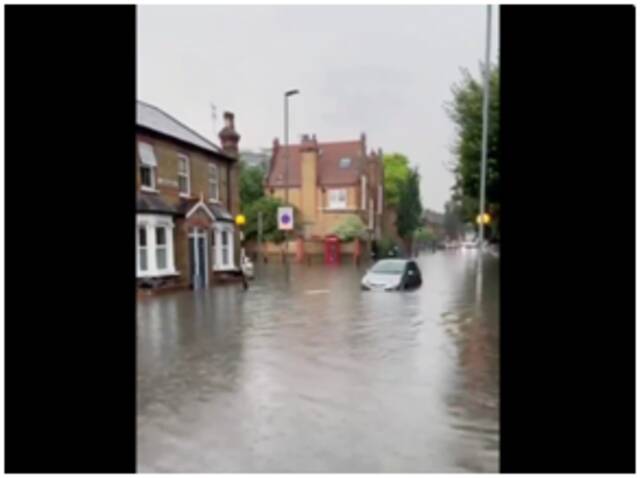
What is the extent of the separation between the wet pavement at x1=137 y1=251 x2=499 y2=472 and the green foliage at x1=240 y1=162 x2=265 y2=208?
117 centimetres

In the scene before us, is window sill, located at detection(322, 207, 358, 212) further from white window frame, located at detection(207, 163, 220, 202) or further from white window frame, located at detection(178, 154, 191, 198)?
white window frame, located at detection(178, 154, 191, 198)

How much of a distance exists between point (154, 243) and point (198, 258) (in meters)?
0.71

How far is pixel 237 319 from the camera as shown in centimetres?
562

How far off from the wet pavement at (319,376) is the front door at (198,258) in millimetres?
198

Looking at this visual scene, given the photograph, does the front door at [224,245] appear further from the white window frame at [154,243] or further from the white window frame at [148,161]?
the white window frame at [148,161]

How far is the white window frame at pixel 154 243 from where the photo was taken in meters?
5.19

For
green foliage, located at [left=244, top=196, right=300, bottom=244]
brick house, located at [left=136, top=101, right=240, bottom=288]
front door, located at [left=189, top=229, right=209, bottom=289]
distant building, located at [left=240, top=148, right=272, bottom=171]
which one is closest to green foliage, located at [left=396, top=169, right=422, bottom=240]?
green foliage, located at [left=244, top=196, right=300, bottom=244]

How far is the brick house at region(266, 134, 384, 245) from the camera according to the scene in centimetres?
704

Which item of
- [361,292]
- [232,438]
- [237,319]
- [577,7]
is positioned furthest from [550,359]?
[361,292]

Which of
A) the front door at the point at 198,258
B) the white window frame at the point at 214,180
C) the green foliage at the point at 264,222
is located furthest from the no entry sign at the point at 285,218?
the front door at the point at 198,258

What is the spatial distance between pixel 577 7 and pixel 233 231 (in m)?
4.37

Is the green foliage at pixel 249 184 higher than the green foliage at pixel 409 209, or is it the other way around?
the green foliage at pixel 249 184

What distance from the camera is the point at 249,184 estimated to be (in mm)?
6781

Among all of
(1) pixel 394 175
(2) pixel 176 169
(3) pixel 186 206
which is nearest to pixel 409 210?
(1) pixel 394 175
